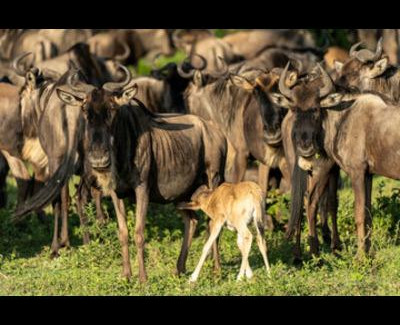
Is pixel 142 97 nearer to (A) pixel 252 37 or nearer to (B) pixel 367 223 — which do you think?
(B) pixel 367 223

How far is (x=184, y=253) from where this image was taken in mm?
10023

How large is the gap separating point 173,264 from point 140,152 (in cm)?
135

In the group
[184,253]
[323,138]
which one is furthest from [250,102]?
[184,253]

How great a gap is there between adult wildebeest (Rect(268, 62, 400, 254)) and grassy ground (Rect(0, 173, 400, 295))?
504mm

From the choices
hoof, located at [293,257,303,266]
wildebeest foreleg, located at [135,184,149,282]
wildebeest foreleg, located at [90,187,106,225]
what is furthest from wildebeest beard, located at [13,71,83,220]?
hoof, located at [293,257,303,266]

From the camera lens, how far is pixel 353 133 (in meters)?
10.3

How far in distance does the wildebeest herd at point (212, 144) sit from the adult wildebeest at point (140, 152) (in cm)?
1

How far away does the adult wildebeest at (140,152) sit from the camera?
30.4 ft

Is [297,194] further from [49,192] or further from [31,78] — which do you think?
[31,78]

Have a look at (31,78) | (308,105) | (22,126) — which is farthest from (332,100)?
(22,126)

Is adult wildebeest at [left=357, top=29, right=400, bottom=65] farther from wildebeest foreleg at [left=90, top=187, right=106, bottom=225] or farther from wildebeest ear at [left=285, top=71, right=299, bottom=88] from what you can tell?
wildebeest foreleg at [left=90, top=187, right=106, bottom=225]

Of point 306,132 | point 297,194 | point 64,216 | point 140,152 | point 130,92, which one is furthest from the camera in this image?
point 64,216

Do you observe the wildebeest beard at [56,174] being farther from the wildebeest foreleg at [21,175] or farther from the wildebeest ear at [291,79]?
the wildebeest ear at [291,79]

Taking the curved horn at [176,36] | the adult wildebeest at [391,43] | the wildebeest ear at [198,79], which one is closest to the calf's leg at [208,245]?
the wildebeest ear at [198,79]
